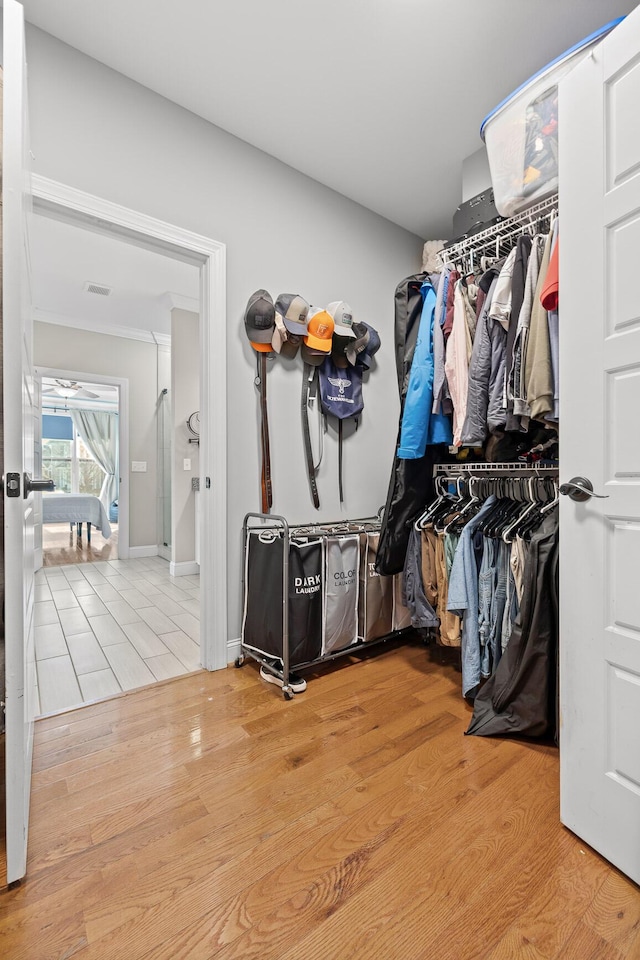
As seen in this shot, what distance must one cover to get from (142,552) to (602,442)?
522 cm

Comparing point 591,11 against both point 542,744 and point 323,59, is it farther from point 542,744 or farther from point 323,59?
point 542,744

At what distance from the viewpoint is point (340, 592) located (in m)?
2.16

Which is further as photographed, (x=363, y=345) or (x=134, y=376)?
(x=134, y=376)

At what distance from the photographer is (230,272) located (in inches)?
88.5

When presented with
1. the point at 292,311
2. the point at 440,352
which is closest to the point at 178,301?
the point at 292,311

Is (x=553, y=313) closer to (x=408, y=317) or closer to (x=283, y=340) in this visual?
(x=408, y=317)

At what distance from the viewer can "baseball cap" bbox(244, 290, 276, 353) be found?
7.29 feet

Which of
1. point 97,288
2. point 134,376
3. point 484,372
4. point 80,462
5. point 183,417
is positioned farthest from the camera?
point 80,462

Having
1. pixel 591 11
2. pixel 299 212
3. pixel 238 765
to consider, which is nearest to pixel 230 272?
pixel 299 212

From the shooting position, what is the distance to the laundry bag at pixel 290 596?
1997 mm

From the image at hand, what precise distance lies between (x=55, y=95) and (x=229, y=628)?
2.43m

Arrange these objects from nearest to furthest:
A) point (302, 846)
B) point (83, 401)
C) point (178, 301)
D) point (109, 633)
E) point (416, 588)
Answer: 1. point (302, 846)
2. point (416, 588)
3. point (109, 633)
4. point (178, 301)
5. point (83, 401)

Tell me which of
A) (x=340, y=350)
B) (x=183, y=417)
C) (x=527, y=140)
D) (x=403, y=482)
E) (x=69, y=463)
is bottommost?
(x=403, y=482)

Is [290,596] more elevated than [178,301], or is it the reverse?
[178,301]
